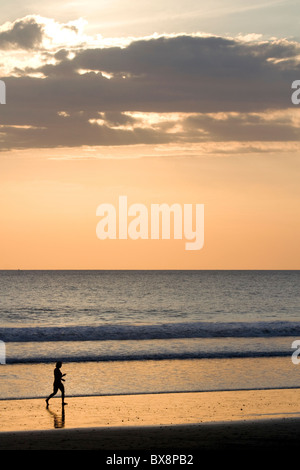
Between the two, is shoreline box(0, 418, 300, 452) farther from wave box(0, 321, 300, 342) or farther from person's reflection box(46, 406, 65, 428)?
wave box(0, 321, 300, 342)

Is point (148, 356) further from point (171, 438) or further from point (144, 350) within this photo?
point (171, 438)

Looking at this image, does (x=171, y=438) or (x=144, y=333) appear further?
(x=144, y=333)

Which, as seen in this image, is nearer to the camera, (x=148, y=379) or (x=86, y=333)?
(x=148, y=379)

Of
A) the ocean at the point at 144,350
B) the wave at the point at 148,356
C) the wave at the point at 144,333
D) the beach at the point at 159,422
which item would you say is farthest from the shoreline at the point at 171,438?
the wave at the point at 144,333

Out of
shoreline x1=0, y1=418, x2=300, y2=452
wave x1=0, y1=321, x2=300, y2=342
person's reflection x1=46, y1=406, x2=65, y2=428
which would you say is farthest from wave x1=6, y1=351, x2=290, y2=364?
shoreline x1=0, y1=418, x2=300, y2=452

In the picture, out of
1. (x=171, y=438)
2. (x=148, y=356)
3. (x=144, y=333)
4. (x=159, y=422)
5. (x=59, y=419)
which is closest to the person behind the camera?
(x=171, y=438)

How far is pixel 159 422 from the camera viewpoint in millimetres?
21000

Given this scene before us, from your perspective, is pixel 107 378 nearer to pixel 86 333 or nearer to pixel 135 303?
pixel 86 333

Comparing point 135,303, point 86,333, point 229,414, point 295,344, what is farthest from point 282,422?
point 135,303

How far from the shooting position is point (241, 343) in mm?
46625

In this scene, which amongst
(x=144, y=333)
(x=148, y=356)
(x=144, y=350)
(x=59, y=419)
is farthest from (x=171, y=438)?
(x=144, y=333)

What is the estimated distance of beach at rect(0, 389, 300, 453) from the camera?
18.2 metres
